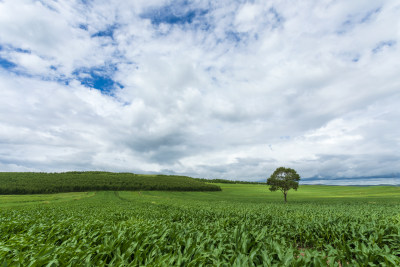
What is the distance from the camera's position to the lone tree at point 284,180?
4300cm

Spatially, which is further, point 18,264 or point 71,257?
point 71,257

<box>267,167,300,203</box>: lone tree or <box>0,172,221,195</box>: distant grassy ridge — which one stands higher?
<box>267,167,300,203</box>: lone tree

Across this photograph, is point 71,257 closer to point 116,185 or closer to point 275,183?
point 275,183

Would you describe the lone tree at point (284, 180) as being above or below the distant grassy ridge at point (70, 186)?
above

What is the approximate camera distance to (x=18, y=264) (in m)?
3.73

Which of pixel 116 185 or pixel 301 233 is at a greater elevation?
pixel 301 233

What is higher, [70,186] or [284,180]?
[284,180]

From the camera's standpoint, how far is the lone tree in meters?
43.0

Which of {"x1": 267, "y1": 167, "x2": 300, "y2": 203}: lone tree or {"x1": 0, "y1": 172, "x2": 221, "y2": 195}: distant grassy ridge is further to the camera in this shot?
{"x1": 0, "y1": 172, "x2": 221, "y2": 195}: distant grassy ridge

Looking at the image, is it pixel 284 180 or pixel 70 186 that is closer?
pixel 284 180

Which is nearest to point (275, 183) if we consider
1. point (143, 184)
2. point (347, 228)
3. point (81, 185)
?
point (347, 228)

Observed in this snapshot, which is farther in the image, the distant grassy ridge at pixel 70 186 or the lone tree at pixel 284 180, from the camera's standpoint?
the distant grassy ridge at pixel 70 186

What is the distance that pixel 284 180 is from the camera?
143ft

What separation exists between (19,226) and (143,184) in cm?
8531
